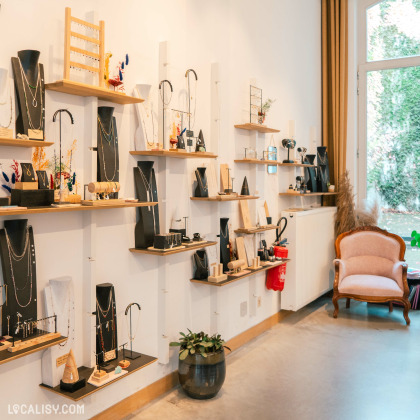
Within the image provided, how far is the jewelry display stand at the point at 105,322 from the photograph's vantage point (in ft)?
8.11

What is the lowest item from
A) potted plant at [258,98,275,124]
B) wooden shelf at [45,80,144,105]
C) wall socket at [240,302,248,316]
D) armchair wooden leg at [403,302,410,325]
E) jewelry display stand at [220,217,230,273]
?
armchair wooden leg at [403,302,410,325]

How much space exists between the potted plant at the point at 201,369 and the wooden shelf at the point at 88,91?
5.28 ft

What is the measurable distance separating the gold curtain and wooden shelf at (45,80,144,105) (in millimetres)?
3606

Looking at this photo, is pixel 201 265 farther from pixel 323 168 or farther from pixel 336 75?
pixel 336 75

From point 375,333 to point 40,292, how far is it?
130 inches

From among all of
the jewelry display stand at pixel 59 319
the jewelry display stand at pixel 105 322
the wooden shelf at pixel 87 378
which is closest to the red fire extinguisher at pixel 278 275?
the wooden shelf at pixel 87 378

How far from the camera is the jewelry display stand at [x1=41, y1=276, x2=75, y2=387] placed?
2199 mm

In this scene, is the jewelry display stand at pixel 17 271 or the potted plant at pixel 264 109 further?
the potted plant at pixel 264 109

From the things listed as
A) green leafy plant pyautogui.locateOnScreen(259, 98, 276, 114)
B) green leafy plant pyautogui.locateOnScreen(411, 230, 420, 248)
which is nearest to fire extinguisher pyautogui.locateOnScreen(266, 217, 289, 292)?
green leafy plant pyautogui.locateOnScreen(259, 98, 276, 114)

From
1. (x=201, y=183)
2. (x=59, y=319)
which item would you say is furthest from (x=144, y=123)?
(x=59, y=319)

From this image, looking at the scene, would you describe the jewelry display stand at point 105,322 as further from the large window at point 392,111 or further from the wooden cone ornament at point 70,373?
the large window at point 392,111

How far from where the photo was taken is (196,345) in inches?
116

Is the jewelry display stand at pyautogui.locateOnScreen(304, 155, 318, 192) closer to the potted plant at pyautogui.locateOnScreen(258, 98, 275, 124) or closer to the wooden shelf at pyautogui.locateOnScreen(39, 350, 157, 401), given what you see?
the potted plant at pyautogui.locateOnScreen(258, 98, 275, 124)

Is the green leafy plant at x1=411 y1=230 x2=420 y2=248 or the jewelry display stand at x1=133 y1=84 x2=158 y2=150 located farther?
the green leafy plant at x1=411 y1=230 x2=420 y2=248
